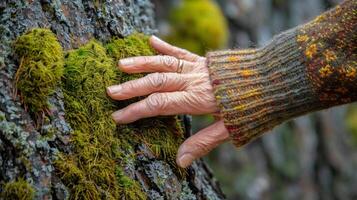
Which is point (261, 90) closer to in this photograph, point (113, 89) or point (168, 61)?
point (168, 61)

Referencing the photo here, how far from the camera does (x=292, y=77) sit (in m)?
1.83

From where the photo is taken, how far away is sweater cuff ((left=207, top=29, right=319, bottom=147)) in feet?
5.90

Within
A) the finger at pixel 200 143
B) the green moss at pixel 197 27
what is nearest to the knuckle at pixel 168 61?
the finger at pixel 200 143

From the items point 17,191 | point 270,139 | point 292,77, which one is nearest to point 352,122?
point 270,139

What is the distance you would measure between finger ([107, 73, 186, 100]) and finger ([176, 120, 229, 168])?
0.16 meters

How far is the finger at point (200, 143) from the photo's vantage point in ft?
5.87

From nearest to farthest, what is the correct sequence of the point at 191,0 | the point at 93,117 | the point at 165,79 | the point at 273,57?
the point at 93,117 → the point at 165,79 → the point at 273,57 → the point at 191,0

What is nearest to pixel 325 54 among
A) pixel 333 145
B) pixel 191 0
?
pixel 191 0

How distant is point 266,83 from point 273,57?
9 cm

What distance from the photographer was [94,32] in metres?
1.77

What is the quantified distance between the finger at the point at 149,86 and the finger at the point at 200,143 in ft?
0.52

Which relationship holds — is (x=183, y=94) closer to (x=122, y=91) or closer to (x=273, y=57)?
(x=122, y=91)

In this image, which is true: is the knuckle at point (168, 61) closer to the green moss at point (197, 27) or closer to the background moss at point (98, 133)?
the background moss at point (98, 133)

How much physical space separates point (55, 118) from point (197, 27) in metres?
3.00
